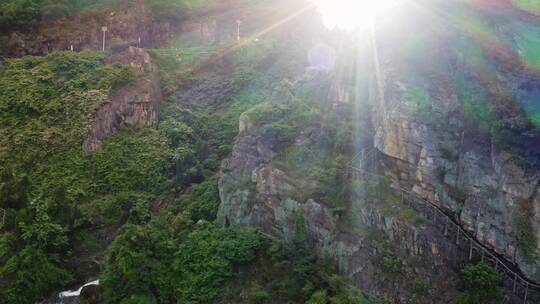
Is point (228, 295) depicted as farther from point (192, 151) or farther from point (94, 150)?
point (94, 150)

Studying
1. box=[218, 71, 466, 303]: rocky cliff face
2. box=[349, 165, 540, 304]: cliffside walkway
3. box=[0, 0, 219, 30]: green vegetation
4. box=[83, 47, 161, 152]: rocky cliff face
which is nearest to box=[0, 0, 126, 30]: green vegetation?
box=[0, 0, 219, 30]: green vegetation

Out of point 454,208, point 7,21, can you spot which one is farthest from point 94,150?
point 454,208

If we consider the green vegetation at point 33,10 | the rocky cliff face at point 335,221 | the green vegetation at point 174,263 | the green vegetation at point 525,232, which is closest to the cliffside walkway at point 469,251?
the rocky cliff face at point 335,221

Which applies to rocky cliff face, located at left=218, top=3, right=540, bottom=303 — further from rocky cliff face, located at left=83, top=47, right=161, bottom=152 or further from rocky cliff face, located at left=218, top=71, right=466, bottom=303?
rocky cliff face, located at left=83, top=47, right=161, bottom=152

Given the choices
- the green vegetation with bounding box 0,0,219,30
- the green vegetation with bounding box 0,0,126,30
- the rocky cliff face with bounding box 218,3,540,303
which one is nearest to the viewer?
the rocky cliff face with bounding box 218,3,540,303

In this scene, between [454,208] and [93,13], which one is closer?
[454,208]

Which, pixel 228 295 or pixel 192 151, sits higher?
pixel 192 151
